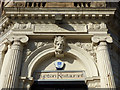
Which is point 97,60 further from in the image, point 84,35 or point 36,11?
point 36,11

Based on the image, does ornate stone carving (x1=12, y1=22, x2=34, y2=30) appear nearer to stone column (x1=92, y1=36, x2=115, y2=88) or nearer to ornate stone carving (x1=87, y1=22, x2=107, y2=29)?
ornate stone carving (x1=87, y1=22, x2=107, y2=29)

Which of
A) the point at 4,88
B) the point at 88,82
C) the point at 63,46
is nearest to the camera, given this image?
the point at 4,88

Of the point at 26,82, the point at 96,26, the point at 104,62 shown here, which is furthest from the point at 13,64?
the point at 96,26

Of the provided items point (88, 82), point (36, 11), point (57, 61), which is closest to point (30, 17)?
point (36, 11)

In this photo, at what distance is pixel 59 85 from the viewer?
8.83m

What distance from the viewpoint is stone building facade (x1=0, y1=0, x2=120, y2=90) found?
8711 mm

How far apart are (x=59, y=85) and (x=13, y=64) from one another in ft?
8.51

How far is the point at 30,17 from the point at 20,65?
2943mm

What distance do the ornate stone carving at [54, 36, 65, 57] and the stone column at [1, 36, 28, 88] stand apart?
1.65 meters

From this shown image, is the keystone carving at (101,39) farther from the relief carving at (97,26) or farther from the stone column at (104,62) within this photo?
the relief carving at (97,26)

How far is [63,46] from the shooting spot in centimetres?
941

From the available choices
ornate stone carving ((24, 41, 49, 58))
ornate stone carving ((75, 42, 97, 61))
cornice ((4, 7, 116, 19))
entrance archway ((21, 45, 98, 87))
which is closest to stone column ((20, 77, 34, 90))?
entrance archway ((21, 45, 98, 87))

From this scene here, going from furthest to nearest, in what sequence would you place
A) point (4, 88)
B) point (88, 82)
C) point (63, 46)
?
point (63, 46) → point (88, 82) → point (4, 88)

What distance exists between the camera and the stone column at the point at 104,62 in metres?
7.83
